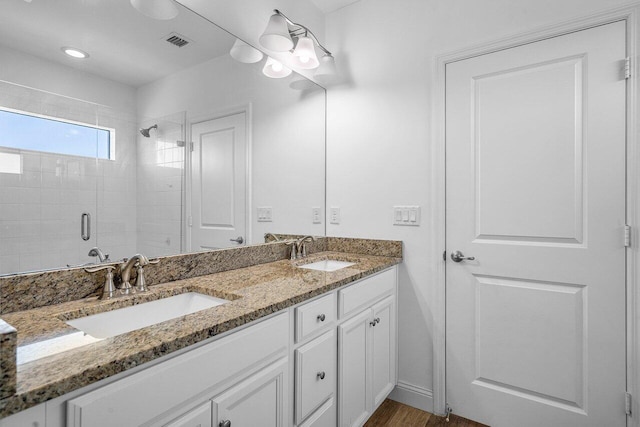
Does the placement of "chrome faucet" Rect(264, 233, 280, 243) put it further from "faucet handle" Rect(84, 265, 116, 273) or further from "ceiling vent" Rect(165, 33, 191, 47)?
"ceiling vent" Rect(165, 33, 191, 47)

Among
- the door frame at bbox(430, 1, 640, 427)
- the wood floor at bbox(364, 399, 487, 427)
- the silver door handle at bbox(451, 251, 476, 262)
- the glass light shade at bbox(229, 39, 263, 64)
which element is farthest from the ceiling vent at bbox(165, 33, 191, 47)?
the wood floor at bbox(364, 399, 487, 427)

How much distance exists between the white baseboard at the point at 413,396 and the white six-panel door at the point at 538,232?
0.41ft

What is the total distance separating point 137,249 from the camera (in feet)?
4.40

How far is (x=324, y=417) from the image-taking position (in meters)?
1.43

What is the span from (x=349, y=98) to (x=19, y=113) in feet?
5.96

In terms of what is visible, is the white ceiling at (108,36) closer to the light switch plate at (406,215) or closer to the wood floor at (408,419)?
the light switch plate at (406,215)

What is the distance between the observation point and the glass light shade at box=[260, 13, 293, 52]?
1845 millimetres

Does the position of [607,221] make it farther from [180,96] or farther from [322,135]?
[180,96]

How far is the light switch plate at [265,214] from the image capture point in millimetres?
2035

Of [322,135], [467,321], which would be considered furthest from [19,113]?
[467,321]

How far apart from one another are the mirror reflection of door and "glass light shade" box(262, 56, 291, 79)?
36 centimetres

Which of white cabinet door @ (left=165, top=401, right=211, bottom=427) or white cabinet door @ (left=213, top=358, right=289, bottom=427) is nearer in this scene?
white cabinet door @ (left=165, top=401, right=211, bottom=427)

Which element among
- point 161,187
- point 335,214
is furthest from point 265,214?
point 161,187

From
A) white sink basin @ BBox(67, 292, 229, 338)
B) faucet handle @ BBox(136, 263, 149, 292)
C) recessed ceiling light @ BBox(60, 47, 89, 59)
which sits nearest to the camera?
white sink basin @ BBox(67, 292, 229, 338)
